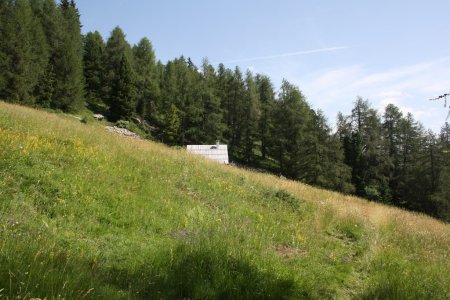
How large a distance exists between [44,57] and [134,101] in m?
16.3

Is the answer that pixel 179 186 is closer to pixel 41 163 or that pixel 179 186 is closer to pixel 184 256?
pixel 41 163

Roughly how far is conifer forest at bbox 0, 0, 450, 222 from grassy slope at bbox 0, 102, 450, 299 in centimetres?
3538

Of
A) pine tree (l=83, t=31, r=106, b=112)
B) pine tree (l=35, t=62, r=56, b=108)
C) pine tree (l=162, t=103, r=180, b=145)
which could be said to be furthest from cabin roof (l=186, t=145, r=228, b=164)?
pine tree (l=83, t=31, r=106, b=112)

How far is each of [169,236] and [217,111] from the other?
59.6m

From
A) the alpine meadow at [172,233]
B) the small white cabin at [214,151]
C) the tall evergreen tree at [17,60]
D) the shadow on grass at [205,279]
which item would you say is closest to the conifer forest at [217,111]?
the tall evergreen tree at [17,60]

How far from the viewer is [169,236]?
8570 millimetres

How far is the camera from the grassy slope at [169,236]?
17.9ft

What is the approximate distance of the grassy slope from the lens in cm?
545

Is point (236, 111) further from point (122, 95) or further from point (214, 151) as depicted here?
point (214, 151)

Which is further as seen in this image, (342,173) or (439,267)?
(342,173)

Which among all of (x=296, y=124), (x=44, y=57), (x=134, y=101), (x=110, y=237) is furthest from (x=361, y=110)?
(x=110, y=237)

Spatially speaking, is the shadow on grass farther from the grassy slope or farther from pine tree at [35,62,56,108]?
pine tree at [35,62,56,108]

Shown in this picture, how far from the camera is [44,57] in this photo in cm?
4831

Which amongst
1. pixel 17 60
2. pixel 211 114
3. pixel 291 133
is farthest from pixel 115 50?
pixel 291 133
